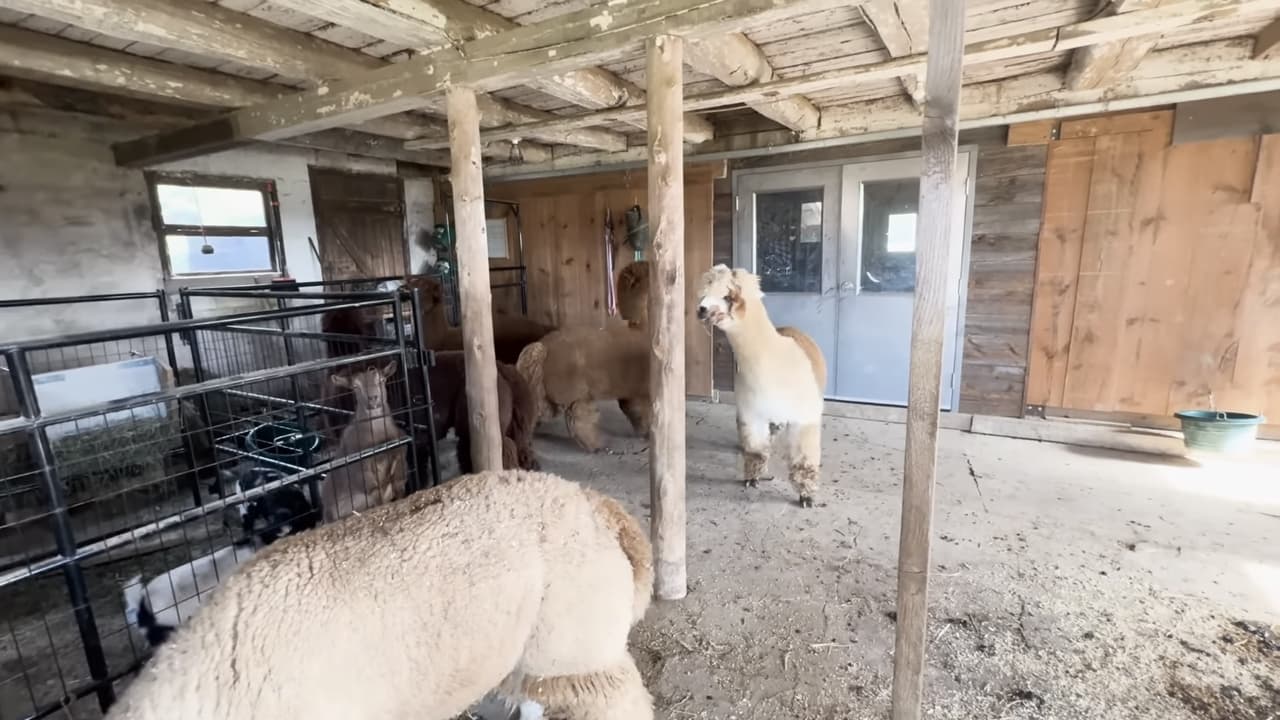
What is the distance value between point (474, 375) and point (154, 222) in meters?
3.24

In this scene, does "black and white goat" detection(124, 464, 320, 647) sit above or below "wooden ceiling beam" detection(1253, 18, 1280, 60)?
below

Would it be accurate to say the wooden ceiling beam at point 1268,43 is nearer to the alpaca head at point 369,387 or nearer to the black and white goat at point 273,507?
the alpaca head at point 369,387

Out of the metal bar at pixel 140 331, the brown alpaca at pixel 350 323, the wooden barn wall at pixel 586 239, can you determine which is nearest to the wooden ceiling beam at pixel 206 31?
the metal bar at pixel 140 331

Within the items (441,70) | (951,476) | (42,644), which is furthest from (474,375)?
(951,476)

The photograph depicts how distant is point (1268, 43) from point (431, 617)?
4.44 m

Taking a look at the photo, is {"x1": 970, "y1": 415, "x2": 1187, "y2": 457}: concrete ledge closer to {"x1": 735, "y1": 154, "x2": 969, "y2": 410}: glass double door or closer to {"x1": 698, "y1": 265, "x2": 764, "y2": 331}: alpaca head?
{"x1": 735, "y1": 154, "x2": 969, "y2": 410}: glass double door

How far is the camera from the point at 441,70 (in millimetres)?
2197

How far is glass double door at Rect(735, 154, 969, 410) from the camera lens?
14.2 feet

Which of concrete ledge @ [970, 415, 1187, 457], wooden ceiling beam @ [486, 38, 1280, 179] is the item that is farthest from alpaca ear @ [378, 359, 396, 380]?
concrete ledge @ [970, 415, 1187, 457]

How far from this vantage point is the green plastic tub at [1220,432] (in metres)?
3.27

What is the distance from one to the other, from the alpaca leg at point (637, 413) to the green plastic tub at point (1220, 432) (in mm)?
3442

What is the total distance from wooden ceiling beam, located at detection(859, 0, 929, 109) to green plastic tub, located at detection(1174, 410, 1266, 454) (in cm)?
287

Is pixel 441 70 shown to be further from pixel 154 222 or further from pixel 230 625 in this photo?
pixel 154 222

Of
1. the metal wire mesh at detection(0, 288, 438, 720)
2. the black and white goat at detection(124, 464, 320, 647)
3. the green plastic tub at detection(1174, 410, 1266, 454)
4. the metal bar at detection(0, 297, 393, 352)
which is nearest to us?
the metal bar at detection(0, 297, 393, 352)
